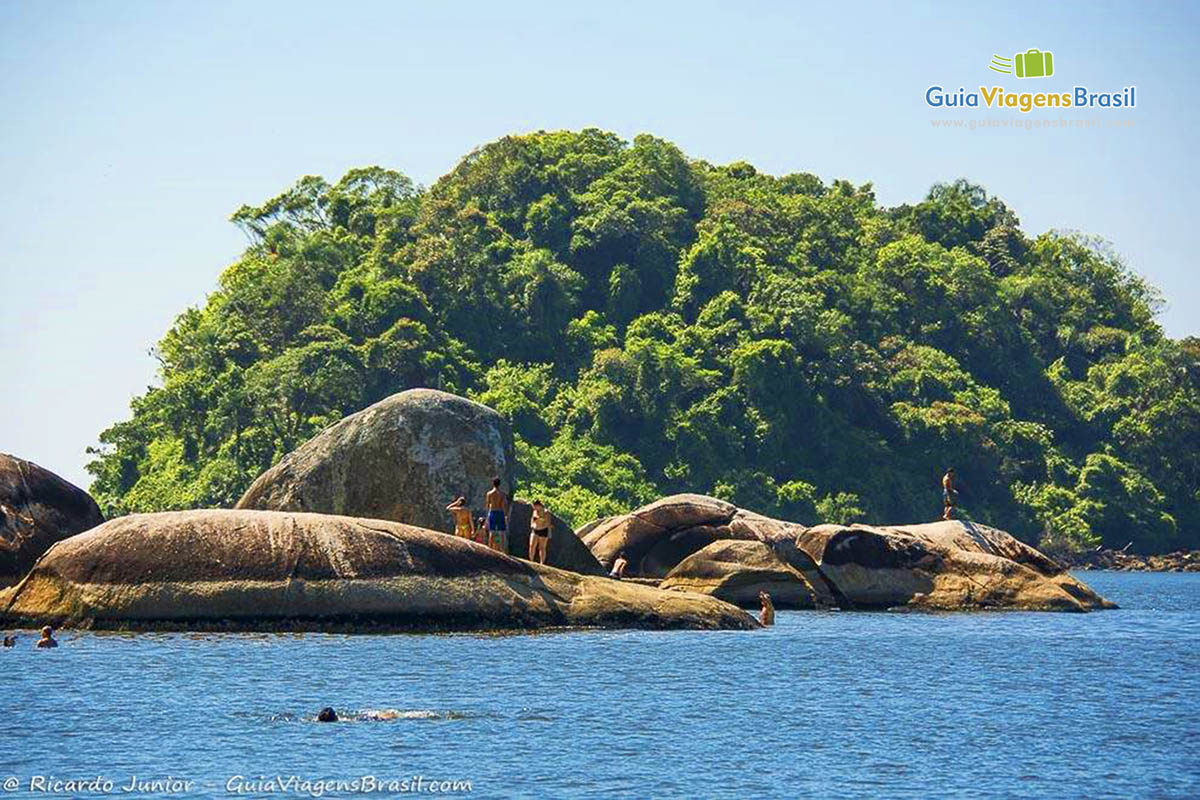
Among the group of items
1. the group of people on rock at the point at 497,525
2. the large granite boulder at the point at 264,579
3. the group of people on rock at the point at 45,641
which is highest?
the group of people on rock at the point at 497,525

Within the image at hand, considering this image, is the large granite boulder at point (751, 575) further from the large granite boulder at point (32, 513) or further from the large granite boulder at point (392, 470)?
the large granite boulder at point (32, 513)

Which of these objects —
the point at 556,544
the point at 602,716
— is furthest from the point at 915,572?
the point at 602,716

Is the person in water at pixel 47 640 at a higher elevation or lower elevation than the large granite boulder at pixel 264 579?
lower

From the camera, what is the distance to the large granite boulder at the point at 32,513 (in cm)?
3800

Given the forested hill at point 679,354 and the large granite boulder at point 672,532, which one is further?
the forested hill at point 679,354

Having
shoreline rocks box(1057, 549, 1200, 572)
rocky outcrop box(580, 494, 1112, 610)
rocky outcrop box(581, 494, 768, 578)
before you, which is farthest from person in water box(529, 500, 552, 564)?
shoreline rocks box(1057, 549, 1200, 572)

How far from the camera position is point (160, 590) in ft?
109

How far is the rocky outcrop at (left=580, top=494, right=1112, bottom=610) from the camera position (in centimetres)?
4747

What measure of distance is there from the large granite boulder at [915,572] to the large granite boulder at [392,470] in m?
10.2

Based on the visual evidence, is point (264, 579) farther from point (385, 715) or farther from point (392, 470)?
point (392, 470)

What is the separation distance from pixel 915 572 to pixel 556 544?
1079 centimetres

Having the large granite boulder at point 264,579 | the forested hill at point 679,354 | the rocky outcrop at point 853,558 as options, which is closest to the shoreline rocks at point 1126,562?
the forested hill at point 679,354

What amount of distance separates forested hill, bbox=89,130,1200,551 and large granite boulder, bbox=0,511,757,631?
50.9 metres

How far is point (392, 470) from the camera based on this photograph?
4162cm
